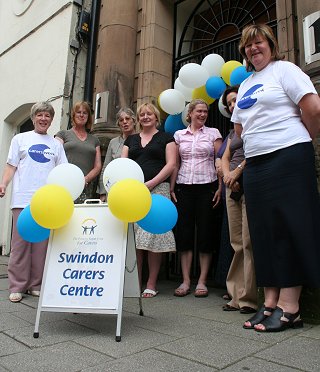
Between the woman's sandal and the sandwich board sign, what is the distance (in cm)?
96

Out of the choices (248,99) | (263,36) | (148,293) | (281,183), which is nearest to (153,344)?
(281,183)

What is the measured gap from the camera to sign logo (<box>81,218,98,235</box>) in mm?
2635

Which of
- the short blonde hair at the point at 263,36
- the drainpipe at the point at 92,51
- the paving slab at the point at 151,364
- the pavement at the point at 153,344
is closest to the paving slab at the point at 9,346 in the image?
the pavement at the point at 153,344

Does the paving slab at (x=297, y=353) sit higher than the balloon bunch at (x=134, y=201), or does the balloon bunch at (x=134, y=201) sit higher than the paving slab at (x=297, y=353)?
the balloon bunch at (x=134, y=201)

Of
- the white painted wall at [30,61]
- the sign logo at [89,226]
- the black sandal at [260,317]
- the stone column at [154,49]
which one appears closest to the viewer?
the black sandal at [260,317]

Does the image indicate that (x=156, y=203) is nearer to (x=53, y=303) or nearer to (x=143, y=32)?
(x=53, y=303)

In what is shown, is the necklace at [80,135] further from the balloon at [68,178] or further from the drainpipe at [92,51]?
the drainpipe at [92,51]

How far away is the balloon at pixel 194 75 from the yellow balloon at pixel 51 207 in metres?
2.37

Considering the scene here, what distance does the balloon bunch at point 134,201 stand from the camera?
2.38m

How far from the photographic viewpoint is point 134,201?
2367mm

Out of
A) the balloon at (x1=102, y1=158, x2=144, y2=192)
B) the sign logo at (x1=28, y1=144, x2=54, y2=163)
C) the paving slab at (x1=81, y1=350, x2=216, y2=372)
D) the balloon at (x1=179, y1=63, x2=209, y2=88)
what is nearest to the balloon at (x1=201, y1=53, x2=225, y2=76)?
the balloon at (x1=179, y1=63, x2=209, y2=88)

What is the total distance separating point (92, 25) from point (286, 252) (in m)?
5.94

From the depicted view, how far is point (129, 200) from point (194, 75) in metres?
2.42

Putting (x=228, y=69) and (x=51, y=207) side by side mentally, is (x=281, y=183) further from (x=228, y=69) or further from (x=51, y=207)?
(x=228, y=69)
